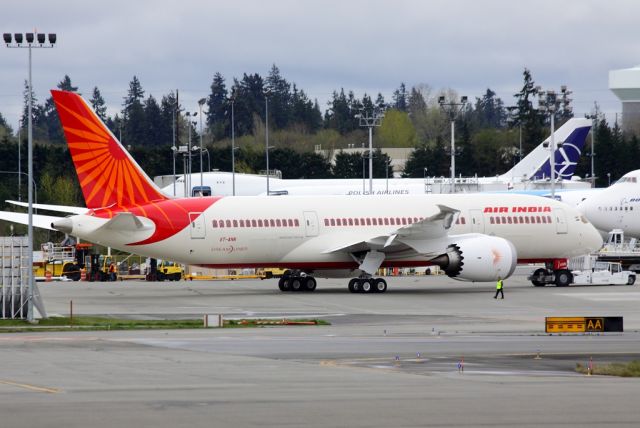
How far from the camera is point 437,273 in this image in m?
65.2

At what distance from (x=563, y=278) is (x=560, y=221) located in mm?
2694

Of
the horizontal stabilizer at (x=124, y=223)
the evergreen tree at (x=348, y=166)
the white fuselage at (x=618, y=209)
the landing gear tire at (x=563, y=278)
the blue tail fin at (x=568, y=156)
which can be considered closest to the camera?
the horizontal stabilizer at (x=124, y=223)

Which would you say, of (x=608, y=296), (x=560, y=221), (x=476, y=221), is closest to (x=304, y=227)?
(x=476, y=221)

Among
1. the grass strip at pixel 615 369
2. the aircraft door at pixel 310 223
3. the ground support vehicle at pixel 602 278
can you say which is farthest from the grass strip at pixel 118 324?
the ground support vehicle at pixel 602 278

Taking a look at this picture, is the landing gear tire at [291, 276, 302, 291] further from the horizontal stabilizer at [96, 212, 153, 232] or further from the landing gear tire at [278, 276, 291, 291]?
the horizontal stabilizer at [96, 212, 153, 232]

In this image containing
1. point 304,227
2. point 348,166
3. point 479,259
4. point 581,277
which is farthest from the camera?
point 348,166

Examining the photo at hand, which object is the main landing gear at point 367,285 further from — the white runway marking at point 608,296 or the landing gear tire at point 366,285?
the white runway marking at point 608,296

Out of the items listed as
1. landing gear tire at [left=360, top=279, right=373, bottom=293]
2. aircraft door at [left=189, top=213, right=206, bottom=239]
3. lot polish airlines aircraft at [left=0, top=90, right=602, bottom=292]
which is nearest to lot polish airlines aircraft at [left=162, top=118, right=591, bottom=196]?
lot polish airlines aircraft at [left=0, top=90, right=602, bottom=292]

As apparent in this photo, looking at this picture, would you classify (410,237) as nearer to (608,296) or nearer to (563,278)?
(608,296)

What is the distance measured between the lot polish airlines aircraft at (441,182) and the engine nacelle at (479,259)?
48.0 meters

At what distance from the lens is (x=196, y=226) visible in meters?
45.7

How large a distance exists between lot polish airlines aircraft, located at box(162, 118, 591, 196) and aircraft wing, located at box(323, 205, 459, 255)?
47.1m

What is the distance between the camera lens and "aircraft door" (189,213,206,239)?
45.6m

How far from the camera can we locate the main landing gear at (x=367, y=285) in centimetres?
4697
